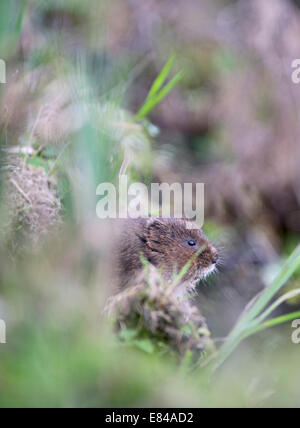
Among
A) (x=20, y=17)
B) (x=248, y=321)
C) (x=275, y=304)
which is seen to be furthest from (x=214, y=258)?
(x=20, y=17)

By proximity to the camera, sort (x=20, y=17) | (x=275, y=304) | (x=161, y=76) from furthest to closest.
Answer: (x=161, y=76) < (x=20, y=17) < (x=275, y=304)

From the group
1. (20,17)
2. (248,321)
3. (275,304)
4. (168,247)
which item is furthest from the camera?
(168,247)

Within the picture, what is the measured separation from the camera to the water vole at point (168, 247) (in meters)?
2.58

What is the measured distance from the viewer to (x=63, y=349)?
4.84 feet

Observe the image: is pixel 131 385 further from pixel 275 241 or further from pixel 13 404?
pixel 275 241

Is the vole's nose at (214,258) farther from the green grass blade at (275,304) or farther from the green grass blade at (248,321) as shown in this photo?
the green grass blade at (248,321)

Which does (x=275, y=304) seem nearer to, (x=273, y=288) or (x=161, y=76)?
(x=273, y=288)

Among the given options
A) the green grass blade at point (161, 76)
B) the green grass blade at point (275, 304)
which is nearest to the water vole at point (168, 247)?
the green grass blade at point (275, 304)

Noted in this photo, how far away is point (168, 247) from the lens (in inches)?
106

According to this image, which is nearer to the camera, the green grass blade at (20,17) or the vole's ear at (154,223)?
the green grass blade at (20,17)

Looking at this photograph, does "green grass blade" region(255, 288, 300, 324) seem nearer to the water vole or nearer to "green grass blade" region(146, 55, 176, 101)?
the water vole

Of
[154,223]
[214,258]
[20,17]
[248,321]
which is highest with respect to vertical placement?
[20,17]

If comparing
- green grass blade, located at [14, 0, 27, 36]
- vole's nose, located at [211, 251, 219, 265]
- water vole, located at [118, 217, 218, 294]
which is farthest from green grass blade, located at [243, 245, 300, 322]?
green grass blade, located at [14, 0, 27, 36]

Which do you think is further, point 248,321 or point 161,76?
point 161,76
